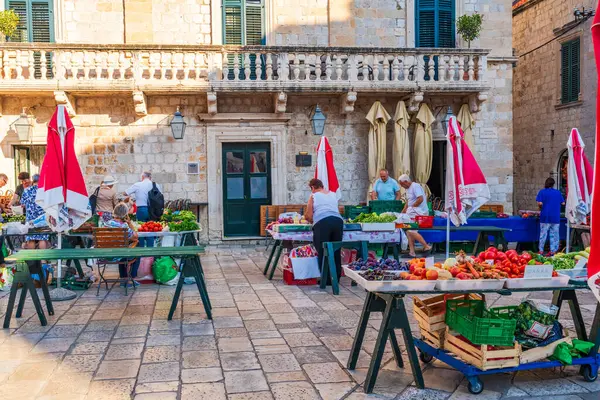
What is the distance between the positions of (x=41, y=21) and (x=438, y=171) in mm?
10639

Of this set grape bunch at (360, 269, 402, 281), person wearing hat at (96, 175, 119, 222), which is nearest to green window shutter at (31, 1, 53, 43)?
person wearing hat at (96, 175, 119, 222)

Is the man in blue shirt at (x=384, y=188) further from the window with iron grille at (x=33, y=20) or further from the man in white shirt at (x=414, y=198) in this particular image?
the window with iron grille at (x=33, y=20)

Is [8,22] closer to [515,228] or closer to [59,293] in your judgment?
[59,293]

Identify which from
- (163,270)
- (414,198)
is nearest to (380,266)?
(163,270)

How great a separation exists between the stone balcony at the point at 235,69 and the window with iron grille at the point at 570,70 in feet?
17.9

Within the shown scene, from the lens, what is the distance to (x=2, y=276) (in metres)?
8.53

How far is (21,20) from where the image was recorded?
1377cm

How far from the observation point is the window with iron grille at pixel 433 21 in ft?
49.4

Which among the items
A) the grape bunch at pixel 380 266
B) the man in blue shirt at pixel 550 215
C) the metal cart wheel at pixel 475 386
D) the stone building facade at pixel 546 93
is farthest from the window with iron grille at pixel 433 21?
the metal cart wheel at pixel 475 386

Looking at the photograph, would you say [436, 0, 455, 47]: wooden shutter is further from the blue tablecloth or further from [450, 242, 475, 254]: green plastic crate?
[450, 242, 475, 254]: green plastic crate

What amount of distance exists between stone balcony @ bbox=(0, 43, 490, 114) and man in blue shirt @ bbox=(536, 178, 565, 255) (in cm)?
405

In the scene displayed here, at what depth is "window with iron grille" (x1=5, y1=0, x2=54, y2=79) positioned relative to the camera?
13734 millimetres

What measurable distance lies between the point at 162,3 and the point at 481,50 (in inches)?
306

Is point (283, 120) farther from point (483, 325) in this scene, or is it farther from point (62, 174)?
point (483, 325)
